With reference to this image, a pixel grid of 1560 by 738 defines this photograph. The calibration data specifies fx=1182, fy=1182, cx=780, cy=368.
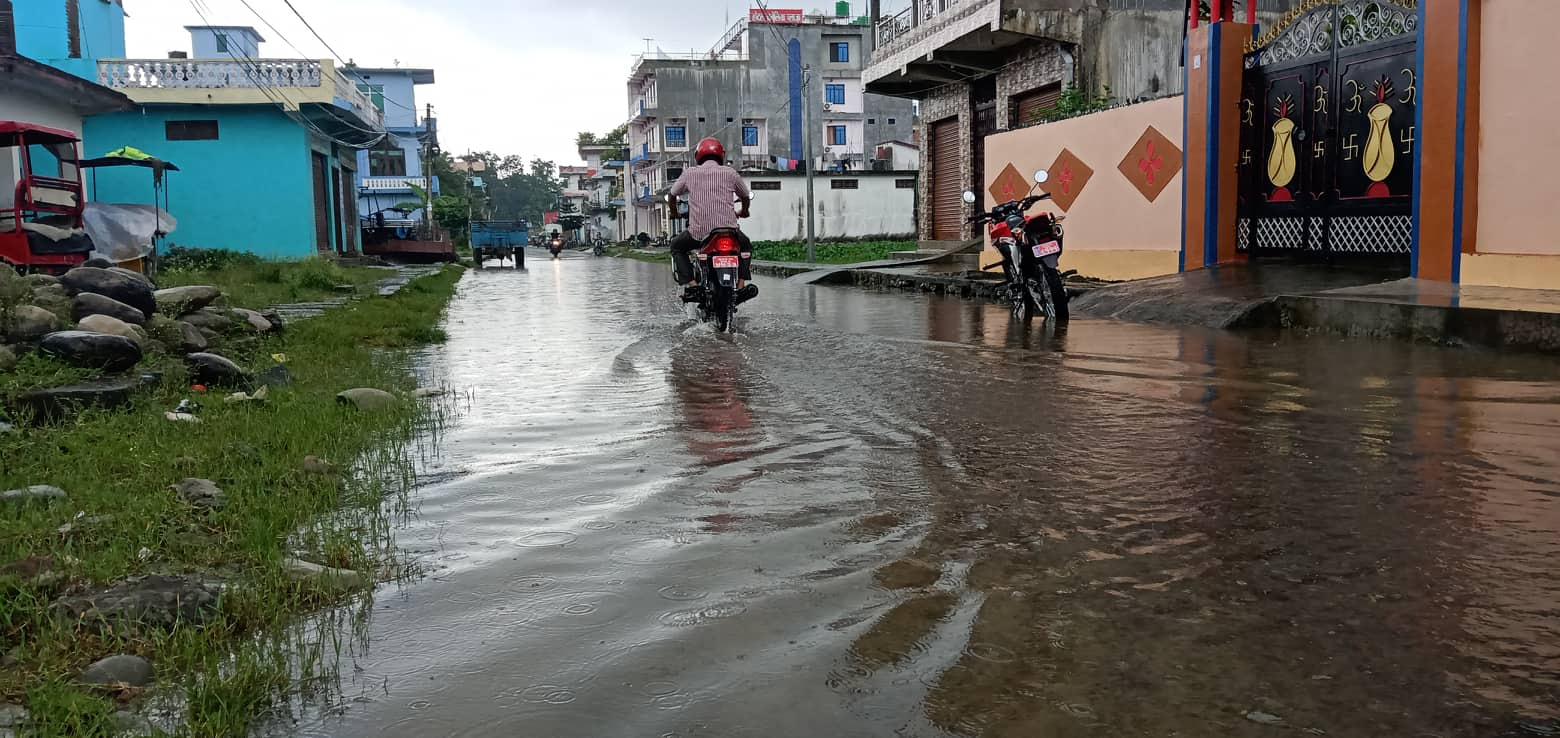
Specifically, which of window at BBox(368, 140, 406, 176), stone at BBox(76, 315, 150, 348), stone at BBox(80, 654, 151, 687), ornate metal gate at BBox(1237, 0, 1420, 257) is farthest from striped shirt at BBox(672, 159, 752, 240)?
window at BBox(368, 140, 406, 176)

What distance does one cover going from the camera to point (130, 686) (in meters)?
2.46

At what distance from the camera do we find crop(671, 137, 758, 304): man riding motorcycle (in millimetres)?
10695

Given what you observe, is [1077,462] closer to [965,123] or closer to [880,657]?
[880,657]

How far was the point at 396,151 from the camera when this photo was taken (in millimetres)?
60406

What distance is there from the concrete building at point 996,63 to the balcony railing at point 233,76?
42.5 feet

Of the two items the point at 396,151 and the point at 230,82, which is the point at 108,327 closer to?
the point at 230,82

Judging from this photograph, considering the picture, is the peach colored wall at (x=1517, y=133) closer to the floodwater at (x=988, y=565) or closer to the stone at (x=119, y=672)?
the floodwater at (x=988, y=565)

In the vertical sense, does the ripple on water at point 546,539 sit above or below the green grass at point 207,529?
below

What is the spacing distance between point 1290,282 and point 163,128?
24302mm

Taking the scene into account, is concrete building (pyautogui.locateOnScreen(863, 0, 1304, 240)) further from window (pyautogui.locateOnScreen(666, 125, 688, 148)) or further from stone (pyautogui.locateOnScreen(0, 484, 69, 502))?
window (pyautogui.locateOnScreen(666, 125, 688, 148))

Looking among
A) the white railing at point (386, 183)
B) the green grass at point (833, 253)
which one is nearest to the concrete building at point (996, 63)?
the green grass at point (833, 253)

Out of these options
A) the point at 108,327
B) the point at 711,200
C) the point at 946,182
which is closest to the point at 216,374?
the point at 108,327

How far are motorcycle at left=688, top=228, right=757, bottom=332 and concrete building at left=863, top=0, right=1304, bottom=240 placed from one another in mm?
8424

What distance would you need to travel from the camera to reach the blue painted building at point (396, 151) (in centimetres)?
5722
